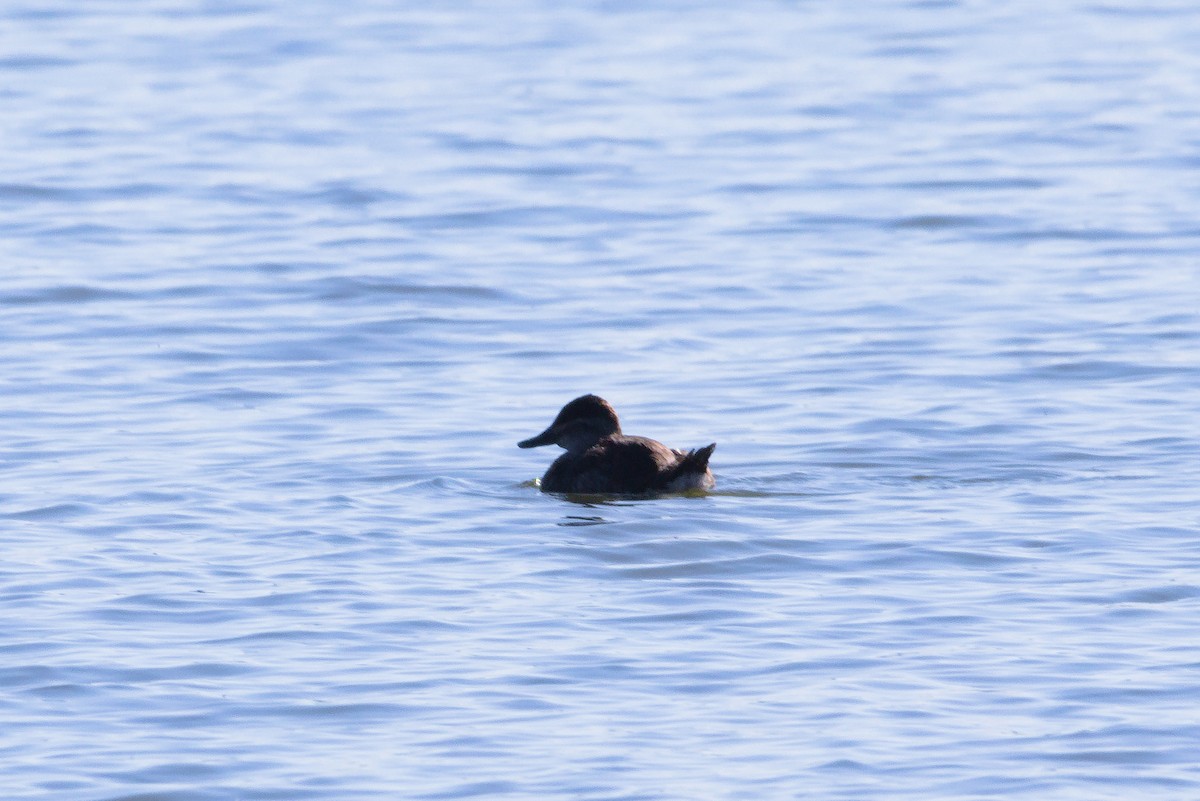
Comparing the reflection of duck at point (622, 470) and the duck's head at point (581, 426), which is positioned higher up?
the duck's head at point (581, 426)

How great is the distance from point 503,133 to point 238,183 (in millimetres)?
3454

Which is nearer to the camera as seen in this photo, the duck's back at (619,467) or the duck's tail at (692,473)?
the duck's tail at (692,473)

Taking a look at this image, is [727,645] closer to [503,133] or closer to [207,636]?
[207,636]

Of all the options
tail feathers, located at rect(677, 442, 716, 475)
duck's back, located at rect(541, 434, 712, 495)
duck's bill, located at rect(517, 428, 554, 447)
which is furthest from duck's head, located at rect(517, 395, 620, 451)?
tail feathers, located at rect(677, 442, 716, 475)

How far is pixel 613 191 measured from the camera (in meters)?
19.8

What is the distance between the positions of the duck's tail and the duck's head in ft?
2.28

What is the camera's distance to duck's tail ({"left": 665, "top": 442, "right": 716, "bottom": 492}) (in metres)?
10.7

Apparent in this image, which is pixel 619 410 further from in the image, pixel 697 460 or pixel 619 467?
pixel 697 460

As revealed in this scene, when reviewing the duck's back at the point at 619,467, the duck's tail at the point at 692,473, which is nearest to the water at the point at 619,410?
the duck's tail at the point at 692,473

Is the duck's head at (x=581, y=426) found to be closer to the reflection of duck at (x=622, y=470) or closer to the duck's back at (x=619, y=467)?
the reflection of duck at (x=622, y=470)

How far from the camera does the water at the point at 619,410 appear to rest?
7625 mm

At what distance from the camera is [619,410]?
1291cm

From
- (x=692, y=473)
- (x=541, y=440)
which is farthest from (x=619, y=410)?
(x=692, y=473)

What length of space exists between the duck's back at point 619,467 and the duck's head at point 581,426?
29 cm
